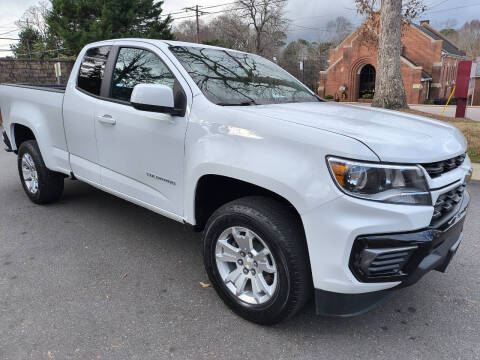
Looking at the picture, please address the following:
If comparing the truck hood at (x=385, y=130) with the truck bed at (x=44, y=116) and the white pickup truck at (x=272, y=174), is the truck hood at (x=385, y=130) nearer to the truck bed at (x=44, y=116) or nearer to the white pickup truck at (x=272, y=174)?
the white pickup truck at (x=272, y=174)

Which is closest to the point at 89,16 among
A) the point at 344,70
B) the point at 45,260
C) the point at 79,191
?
the point at 344,70

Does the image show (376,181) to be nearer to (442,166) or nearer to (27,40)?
(442,166)

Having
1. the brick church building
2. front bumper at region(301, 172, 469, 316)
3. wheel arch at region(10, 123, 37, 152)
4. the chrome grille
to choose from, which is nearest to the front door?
front bumper at region(301, 172, 469, 316)

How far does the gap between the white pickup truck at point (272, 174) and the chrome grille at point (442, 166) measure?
0.04ft

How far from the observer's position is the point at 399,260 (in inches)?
83.0

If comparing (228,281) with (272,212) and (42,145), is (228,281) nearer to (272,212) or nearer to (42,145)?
(272,212)

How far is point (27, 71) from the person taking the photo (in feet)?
63.9

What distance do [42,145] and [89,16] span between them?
27441 millimetres

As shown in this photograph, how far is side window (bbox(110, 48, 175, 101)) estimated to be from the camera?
128 inches

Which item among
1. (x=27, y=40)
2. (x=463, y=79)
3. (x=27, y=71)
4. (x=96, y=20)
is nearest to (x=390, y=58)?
(x=463, y=79)

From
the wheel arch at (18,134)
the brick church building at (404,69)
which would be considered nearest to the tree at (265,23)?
the brick church building at (404,69)

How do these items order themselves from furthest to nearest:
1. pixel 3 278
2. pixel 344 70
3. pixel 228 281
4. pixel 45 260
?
1. pixel 344 70
2. pixel 45 260
3. pixel 3 278
4. pixel 228 281

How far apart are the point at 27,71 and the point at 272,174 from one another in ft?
68.4

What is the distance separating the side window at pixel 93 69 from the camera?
386cm
